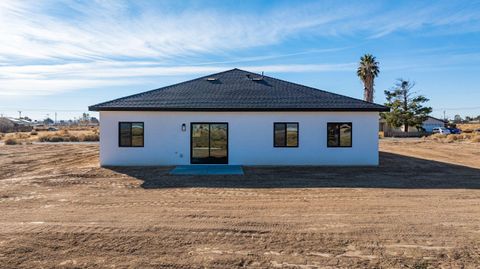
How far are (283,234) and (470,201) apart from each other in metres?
6.03

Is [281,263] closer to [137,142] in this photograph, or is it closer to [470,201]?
[470,201]

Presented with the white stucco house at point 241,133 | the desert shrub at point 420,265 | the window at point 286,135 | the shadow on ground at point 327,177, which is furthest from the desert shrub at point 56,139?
the desert shrub at point 420,265

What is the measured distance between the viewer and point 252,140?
17.2 m

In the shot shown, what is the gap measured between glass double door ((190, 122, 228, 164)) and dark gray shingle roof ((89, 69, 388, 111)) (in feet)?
3.12

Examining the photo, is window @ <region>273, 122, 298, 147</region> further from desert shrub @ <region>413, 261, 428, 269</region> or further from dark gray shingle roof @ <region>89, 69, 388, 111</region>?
desert shrub @ <region>413, 261, 428, 269</region>

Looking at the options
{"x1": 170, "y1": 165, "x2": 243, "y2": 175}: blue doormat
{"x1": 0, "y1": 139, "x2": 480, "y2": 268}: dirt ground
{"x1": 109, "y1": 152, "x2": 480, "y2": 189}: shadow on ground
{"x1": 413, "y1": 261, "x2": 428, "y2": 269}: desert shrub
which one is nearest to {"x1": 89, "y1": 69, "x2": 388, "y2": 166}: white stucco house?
{"x1": 170, "y1": 165, "x2": 243, "y2": 175}: blue doormat

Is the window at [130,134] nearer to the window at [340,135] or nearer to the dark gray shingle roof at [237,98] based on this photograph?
the dark gray shingle roof at [237,98]

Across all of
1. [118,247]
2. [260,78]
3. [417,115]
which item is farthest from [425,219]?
[417,115]

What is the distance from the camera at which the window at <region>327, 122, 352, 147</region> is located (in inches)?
680

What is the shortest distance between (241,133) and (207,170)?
2.65 m

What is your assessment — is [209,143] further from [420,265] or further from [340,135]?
[420,265]

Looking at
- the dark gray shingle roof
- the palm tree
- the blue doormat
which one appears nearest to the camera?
the blue doormat

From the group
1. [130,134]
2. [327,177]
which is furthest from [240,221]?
[130,134]

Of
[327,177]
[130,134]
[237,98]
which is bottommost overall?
[327,177]
